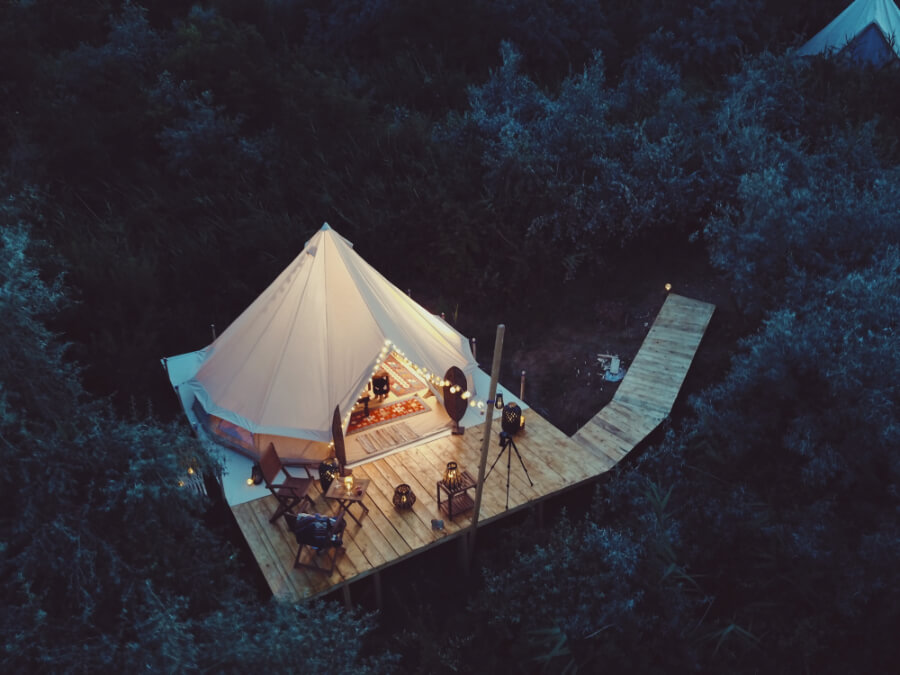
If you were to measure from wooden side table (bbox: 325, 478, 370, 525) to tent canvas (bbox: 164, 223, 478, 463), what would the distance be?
65cm

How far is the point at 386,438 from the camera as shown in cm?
857

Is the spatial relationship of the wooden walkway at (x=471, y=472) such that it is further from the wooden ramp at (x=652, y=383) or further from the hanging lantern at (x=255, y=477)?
the hanging lantern at (x=255, y=477)

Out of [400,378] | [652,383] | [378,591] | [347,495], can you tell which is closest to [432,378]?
[400,378]

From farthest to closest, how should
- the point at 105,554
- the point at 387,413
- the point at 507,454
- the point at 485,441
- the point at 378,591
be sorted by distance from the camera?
the point at 387,413 < the point at 507,454 < the point at 378,591 < the point at 485,441 < the point at 105,554

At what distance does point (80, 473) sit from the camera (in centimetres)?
508

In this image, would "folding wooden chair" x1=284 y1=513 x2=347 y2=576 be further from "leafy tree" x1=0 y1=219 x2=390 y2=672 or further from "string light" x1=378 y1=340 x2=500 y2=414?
"string light" x1=378 y1=340 x2=500 y2=414

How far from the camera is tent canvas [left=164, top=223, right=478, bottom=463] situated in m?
7.99

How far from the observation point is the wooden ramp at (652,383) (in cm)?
859

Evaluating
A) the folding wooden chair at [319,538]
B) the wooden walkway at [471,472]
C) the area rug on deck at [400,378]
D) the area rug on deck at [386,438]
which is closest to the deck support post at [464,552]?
the wooden walkway at [471,472]

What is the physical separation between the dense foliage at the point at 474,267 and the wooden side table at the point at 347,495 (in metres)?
1.24

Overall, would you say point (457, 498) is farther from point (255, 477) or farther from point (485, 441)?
point (255, 477)

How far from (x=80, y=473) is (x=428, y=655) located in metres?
3.76

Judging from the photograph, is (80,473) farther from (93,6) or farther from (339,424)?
(93,6)

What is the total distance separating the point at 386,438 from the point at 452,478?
1.41 meters
